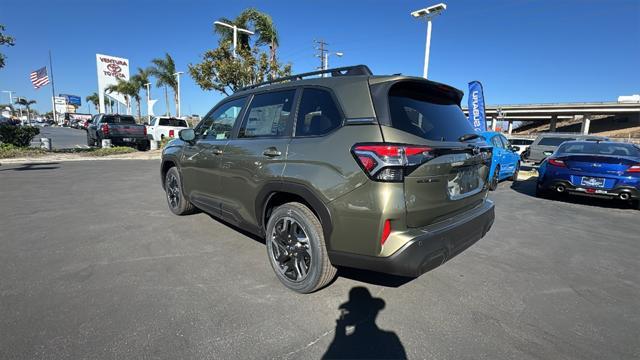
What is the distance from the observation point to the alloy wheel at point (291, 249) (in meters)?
2.83

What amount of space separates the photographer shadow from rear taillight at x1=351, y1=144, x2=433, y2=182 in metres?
1.11

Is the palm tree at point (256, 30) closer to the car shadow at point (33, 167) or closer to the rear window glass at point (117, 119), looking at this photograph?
the rear window glass at point (117, 119)

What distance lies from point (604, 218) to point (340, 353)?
19.6 ft

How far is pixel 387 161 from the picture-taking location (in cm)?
221

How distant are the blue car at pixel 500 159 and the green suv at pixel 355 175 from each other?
5.55 m

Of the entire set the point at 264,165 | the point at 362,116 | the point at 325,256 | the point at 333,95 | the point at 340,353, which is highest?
the point at 333,95

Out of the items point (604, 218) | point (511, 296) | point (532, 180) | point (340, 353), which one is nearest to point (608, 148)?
point (604, 218)

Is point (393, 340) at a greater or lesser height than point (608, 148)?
lesser

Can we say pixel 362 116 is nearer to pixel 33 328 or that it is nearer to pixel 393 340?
pixel 393 340

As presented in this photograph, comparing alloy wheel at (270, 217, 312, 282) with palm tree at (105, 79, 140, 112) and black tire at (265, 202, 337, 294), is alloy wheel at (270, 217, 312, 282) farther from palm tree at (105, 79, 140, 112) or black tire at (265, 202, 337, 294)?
palm tree at (105, 79, 140, 112)

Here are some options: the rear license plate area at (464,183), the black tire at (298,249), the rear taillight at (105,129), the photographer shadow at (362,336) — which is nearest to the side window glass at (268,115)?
the black tire at (298,249)

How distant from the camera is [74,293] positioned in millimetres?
2779

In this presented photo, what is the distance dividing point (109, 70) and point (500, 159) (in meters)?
46.2

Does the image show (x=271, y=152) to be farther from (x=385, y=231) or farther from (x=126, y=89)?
(x=126, y=89)
